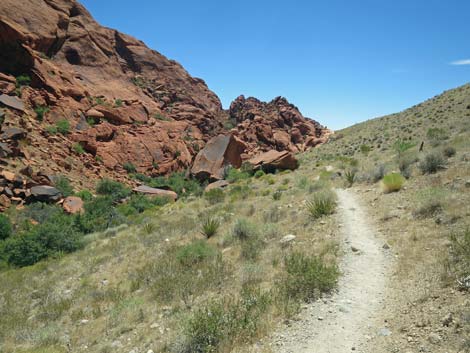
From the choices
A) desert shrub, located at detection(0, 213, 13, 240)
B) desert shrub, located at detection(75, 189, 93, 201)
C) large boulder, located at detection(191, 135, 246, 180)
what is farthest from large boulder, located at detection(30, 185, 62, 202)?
large boulder, located at detection(191, 135, 246, 180)

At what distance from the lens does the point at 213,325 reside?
175 inches

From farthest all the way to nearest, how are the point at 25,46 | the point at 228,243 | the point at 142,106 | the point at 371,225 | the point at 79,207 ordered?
the point at 142,106 → the point at 25,46 → the point at 79,207 → the point at 228,243 → the point at 371,225

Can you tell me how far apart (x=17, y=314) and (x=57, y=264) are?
14.9 feet

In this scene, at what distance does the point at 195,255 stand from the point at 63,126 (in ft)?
87.6

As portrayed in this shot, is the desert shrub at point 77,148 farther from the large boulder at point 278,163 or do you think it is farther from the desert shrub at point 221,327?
the desert shrub at point 221,327

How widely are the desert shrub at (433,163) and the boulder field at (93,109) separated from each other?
2190 centimetres

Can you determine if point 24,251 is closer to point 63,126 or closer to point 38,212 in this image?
point 38,212

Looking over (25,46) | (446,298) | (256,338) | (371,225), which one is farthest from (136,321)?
(25,46)

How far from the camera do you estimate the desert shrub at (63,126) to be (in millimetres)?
28641

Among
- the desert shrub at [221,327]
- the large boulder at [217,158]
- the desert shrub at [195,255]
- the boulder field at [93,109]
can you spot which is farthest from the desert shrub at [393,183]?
the boulder field at [93,109]

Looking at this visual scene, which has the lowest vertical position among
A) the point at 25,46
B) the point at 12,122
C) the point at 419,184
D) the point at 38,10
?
the point at 419,184

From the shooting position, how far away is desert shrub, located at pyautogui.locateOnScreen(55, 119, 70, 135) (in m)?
28.6

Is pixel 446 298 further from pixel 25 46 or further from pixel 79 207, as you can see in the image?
pixel 25 46

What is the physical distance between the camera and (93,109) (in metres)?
33.9
